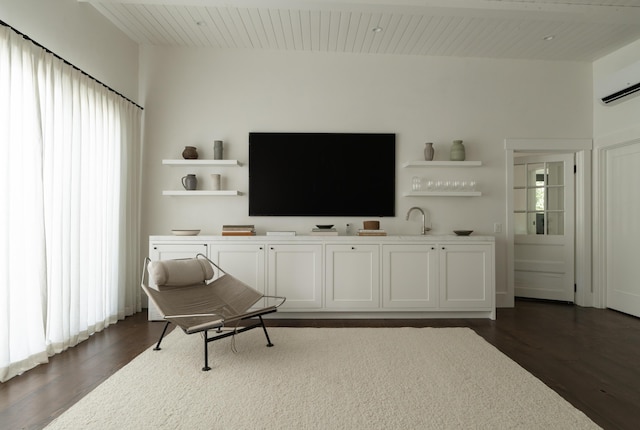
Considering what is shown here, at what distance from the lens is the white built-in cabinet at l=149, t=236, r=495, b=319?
13.0 feet

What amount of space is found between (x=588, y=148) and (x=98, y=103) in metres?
5.71

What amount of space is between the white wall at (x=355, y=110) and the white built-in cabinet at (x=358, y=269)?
0.56 m

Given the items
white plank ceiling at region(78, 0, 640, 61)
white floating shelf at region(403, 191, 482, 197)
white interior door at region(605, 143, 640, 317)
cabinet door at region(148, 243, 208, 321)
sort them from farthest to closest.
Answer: white floating shelf at region(403, 191, 482, 197)
white interior door at region(605, 143, 640, 317)
cabinet door at region(148, 243, 208, 321)
white plank ceiling at region(78, 0, 640, 61)

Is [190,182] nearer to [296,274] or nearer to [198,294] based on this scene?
[198,294]

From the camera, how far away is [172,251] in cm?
393

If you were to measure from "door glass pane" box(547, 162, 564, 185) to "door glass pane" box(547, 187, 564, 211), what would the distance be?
9cm

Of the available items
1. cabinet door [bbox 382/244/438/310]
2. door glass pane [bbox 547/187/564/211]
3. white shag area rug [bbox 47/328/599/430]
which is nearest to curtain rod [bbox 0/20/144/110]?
white shag area rug [bbox 47/328/599/430]

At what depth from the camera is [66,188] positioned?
309 centimetres

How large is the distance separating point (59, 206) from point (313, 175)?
2573mm

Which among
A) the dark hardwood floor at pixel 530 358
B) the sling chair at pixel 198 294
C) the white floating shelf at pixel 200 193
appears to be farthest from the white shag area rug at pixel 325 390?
the white floating shelf at pixel 200 193

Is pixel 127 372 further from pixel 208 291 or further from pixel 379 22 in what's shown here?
pixel 379 22

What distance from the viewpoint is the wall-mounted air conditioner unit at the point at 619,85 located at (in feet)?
13.1

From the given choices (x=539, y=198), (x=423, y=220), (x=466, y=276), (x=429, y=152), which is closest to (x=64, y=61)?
(x=429, y=152)

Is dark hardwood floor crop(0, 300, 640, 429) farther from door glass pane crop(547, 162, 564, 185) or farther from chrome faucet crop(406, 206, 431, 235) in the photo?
door glass pane crop(547, 162, 564, 185)
